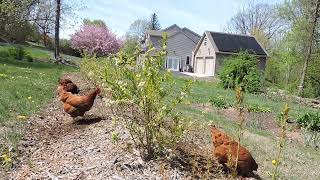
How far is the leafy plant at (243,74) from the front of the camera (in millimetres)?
23641

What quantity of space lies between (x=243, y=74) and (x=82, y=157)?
20.8 meters

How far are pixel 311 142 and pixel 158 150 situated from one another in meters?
6.02

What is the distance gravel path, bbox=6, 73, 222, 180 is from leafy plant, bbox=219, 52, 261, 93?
1809 cm

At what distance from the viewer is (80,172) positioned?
444 cm

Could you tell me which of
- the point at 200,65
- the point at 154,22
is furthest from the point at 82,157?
the point at 154,22

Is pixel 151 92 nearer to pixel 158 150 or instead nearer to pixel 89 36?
pixel 158 150

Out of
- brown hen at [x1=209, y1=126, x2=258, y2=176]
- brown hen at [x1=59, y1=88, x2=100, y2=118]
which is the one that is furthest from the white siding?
brown hen at [x1=209, y1=126, x2=258, y2=176]

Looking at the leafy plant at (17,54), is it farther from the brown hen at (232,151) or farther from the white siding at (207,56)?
the brown hen at (232,151)

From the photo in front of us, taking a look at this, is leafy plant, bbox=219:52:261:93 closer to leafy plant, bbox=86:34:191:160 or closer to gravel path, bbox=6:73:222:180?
gravel path, bbox=6:73:222:180

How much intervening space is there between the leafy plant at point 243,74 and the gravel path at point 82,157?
18.1 m

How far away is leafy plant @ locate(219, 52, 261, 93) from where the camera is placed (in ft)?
77.6

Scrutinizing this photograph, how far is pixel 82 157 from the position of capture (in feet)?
16.2

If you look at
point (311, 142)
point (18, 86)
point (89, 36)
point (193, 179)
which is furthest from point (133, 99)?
point (89, 36)

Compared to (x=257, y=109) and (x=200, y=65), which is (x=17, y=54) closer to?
(x=257, y=109)
